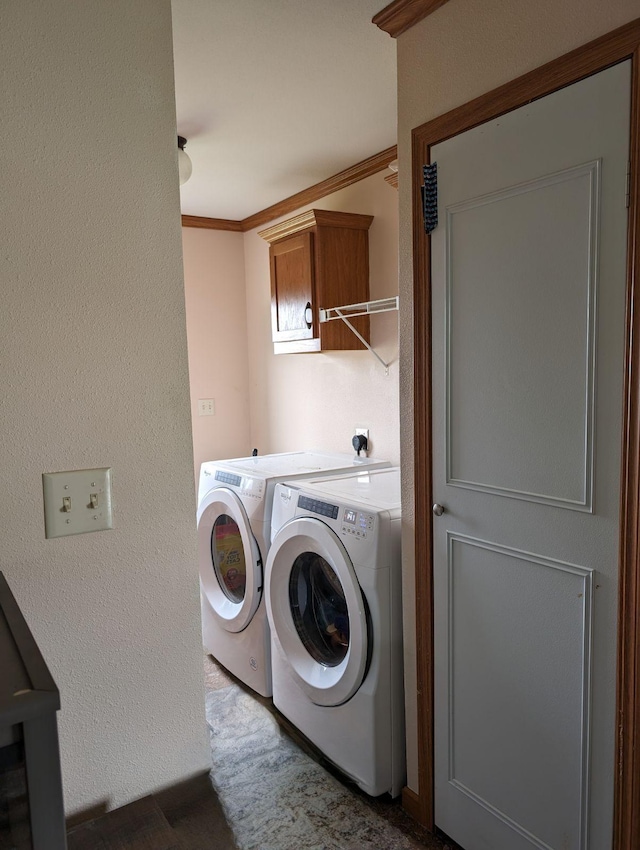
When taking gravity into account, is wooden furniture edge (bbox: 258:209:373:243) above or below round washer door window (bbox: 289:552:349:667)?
above

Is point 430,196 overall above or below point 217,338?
above

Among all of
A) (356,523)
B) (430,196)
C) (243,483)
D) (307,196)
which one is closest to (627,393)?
(430,196)

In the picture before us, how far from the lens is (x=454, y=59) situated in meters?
1.60

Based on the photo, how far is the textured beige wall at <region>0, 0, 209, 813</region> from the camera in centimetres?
99

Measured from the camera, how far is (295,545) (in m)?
2.28

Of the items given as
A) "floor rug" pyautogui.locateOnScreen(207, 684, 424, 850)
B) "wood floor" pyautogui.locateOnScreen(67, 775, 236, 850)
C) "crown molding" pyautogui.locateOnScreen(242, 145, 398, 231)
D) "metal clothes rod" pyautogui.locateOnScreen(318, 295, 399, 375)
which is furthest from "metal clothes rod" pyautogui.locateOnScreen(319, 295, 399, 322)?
"wood floor" pyautogui.locateOnScreen(67, 775, 236, 850)

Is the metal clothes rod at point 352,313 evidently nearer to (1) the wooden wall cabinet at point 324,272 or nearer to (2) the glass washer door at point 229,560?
(1) the wooden wall cabinet at point 324,272

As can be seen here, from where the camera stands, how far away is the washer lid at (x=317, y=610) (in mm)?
1996

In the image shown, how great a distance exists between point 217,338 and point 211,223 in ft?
2.35

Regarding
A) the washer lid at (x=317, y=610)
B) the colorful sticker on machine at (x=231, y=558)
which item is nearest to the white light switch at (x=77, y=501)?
the washer lid at (x=317, y=610)

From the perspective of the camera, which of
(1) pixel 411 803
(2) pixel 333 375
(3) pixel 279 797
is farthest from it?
(2) pixel 333 375

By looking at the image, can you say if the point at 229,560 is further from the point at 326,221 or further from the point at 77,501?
the point at 77,501

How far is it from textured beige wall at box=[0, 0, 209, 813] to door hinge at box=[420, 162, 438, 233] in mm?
813

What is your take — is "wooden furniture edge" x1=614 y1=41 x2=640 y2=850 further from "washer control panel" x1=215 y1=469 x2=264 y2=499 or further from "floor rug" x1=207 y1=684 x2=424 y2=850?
"washer control panel" x1=215 y1=469 x2=264 y2=499
